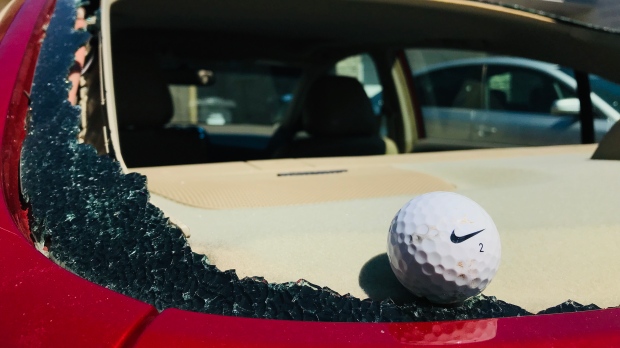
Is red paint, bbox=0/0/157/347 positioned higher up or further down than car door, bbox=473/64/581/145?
higher up

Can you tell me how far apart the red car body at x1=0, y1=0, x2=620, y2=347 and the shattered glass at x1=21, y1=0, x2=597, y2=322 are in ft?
0.25

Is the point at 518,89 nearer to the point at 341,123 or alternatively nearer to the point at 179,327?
the point at 341,123

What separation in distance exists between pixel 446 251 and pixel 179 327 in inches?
16.4

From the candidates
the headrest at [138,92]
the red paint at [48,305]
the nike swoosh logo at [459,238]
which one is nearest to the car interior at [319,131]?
the headrest at [138,92]

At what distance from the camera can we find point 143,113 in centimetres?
290

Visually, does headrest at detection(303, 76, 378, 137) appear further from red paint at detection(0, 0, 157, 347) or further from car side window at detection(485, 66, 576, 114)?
red paint at detection(0, 0, 157, 347)

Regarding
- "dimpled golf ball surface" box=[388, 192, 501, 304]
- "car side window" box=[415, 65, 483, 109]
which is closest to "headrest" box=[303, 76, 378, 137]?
"car side window" box=[415, 65, 483, 109]

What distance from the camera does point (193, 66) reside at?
13.3ft

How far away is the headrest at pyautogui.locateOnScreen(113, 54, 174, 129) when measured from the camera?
9.25 ft

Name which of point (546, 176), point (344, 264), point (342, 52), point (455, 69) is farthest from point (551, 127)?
point (344, 264)

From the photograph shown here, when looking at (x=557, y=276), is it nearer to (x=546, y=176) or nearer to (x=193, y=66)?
(x=546, y=176)

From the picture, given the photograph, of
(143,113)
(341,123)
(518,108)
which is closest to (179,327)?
(143,113)

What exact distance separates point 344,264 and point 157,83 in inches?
81.5

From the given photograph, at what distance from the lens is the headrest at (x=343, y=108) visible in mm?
3711
